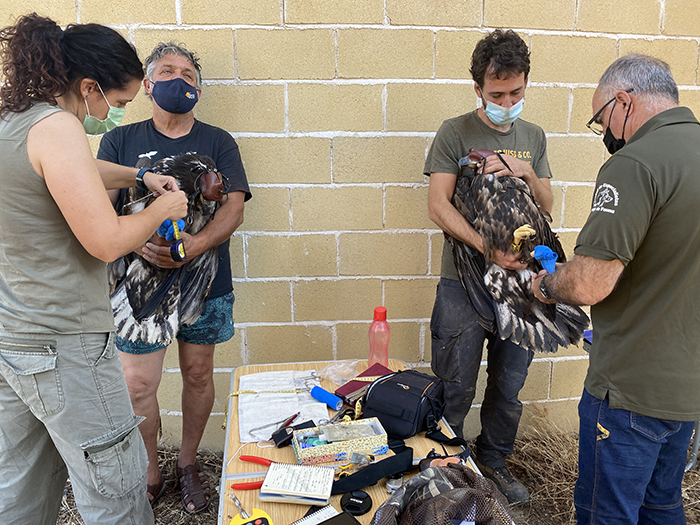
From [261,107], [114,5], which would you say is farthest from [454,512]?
[114,5]

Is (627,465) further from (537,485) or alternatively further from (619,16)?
(619,16)

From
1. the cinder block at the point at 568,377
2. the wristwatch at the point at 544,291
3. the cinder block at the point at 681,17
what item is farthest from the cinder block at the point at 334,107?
the cinder block at the point at 568,377

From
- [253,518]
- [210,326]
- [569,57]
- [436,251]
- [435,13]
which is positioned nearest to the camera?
[253,518]

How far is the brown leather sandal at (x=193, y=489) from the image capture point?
221 centimetres

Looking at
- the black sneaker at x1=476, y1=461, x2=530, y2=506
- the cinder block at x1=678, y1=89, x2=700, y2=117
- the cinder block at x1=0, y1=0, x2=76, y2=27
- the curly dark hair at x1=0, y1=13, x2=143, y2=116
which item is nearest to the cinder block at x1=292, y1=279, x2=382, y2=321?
the black sneaker at x1=476, y1=461, x2=530, y2=506

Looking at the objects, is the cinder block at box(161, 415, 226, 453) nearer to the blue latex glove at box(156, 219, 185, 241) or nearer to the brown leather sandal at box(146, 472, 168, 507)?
the brown leather sandal at box(146, 472, 168, 507)

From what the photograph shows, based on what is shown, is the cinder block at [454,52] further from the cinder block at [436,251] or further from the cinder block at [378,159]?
the cinder block at [436,251]

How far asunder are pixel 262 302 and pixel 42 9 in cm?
166

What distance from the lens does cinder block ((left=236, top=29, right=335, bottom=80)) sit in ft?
7.72

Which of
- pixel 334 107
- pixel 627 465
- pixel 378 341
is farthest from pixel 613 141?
pixel 334 107

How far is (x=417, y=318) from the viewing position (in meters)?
2.68

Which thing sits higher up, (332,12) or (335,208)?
(332,12)

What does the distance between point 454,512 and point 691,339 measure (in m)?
0.86

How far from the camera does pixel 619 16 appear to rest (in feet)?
8.16
